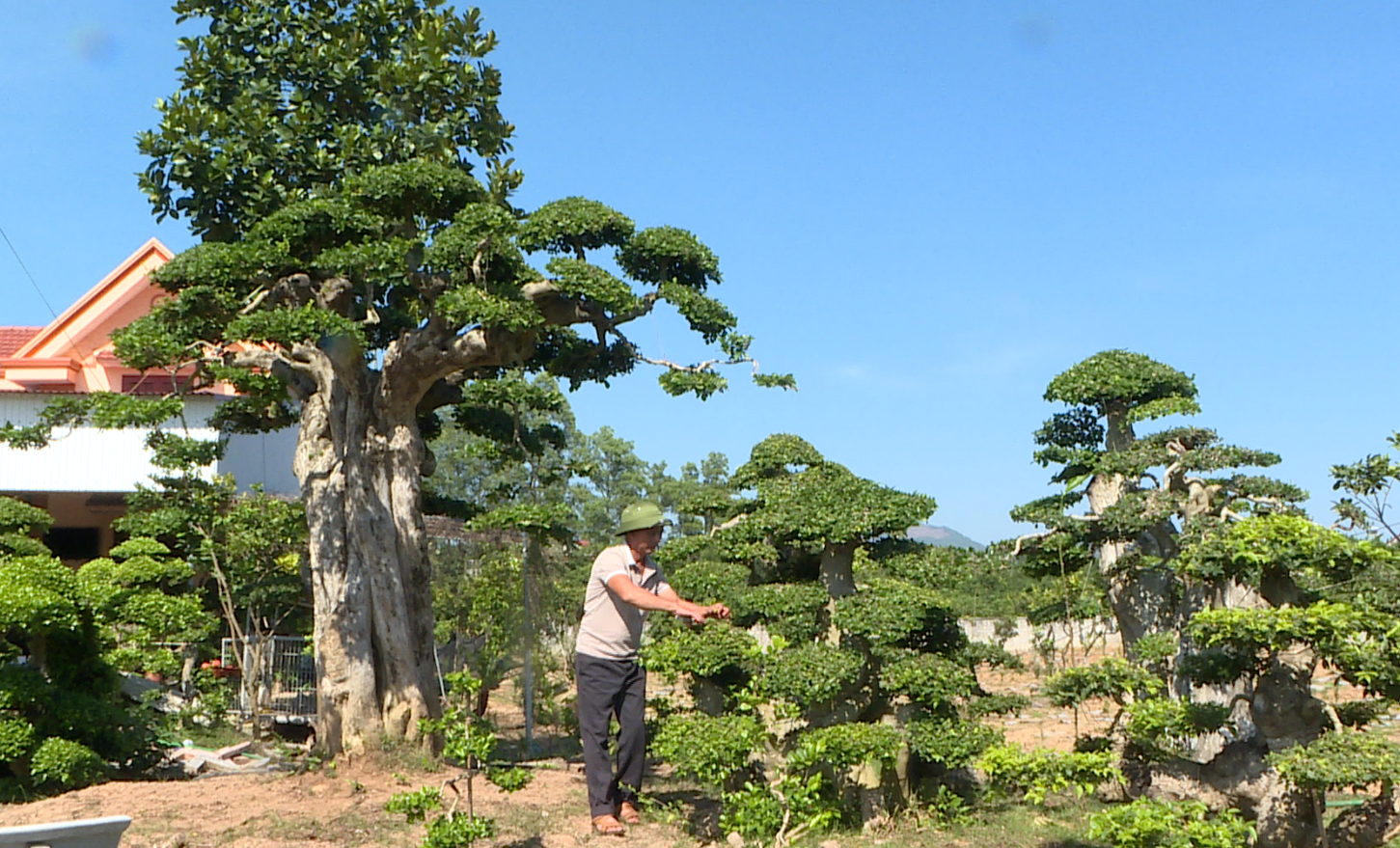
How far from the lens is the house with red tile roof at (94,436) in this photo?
50.2 feet

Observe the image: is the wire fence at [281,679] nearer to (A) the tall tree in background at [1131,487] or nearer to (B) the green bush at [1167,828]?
(A) the tall tree in background at [1131,487]

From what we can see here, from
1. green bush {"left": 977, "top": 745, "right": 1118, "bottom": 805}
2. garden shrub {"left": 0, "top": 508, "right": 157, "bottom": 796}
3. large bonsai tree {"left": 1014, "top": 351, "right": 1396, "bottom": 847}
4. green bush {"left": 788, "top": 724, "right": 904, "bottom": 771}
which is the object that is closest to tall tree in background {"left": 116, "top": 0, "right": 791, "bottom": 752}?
garden shrub {"left": 0, "top": 508, "right": 157, "bottom": 796}

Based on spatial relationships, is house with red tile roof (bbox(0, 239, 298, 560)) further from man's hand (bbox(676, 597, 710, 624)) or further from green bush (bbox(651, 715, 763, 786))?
man's hand (bbox(676, 597, 710, 624))

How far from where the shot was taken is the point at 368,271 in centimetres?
759

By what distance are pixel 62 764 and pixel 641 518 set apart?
14.5 ft

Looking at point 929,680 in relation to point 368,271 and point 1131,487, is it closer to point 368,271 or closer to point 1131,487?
point 1131,487

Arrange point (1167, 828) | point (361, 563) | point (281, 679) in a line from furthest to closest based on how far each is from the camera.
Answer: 1. point (281, 679)
2. point (361, 563)
3. point (1167, 828)

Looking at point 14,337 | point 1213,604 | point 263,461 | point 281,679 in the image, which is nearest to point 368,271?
point 1213,604

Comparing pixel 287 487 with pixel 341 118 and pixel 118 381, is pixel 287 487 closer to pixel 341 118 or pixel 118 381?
pixel 118 381

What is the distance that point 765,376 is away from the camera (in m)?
7.65

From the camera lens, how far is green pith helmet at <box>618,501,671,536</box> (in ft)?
16.7

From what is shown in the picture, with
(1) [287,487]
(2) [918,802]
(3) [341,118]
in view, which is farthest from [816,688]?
(1) [287,487]

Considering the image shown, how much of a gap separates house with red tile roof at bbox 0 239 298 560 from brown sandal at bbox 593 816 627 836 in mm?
10942

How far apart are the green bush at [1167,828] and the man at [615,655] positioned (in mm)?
1811
